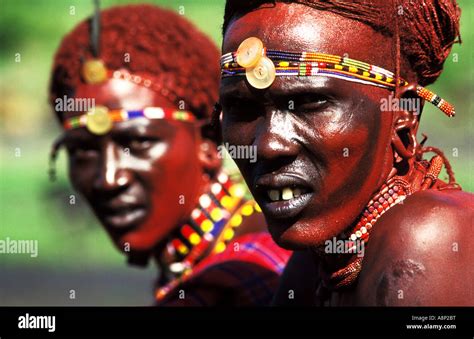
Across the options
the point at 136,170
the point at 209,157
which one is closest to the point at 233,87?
the point at 136,170

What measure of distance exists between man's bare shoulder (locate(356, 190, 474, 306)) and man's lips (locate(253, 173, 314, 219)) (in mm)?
252

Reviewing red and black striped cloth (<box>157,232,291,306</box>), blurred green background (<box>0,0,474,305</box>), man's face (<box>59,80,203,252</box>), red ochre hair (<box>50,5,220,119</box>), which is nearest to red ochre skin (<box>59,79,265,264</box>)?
man's face (<box>59,80,203,252</box>)

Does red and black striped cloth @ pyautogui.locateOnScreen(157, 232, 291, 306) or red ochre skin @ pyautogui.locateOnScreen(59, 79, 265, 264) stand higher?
red ochre skin @ pyautogui.locateOnScreen(59, 79, 265, 264)

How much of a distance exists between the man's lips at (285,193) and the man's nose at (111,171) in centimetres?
232

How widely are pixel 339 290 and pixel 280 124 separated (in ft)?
2.02

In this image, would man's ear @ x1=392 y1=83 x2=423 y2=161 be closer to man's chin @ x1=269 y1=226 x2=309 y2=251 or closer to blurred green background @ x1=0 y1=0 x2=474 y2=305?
man's chin @ x1=269 y1=226 x2=309 y2=251

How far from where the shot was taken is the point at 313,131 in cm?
304

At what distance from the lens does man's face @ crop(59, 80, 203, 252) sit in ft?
17.7

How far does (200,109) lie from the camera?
5699 mm

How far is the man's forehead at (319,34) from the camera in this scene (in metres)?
3.03

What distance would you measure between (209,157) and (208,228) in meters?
0.42

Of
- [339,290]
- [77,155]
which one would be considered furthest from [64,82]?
[339,290]

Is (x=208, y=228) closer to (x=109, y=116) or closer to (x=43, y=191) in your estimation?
(x=109, y=116)

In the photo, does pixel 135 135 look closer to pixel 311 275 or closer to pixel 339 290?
pixel 311 275
